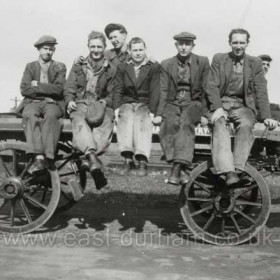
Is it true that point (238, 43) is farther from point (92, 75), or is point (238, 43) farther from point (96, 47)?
point (92, 75)

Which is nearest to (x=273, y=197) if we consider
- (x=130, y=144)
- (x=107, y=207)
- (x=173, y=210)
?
(x=173, y=210)

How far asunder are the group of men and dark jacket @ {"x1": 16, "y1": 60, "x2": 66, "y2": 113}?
1 cm

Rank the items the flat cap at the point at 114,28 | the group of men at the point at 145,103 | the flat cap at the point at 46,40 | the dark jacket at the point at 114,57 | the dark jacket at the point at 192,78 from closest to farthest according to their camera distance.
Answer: the group of men at the point at 145,103 → the dark jacket at the point at 192,78 → the flat cap at the point at 46,40 → the dark jacket at the point at 114,57 → the flat cap at the point at 114,28

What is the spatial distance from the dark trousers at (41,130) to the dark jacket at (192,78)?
1385 mm

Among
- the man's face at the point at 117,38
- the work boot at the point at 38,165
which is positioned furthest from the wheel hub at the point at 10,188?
the man's face at the point at 117,38

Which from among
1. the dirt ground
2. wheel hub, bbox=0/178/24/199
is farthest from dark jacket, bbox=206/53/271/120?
→ wheel hub, bbox=0/178/24/199

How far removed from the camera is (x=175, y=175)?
5426mm

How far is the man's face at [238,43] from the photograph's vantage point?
5.88 metres

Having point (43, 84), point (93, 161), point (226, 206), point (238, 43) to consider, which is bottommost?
point (226, 206)

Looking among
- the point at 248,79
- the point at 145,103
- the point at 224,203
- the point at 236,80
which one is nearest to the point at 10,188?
the point at 145,103

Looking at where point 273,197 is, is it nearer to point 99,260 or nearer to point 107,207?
point 107,207

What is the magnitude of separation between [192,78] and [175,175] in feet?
4.50

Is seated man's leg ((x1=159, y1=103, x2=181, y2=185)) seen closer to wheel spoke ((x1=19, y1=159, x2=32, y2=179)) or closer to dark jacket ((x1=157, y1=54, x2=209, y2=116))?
dark jacket ((x1=157, y1=54, x2=209, y2=116))

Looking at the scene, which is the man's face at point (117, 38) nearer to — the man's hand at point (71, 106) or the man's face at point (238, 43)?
the man's hand at point (71, 106)
